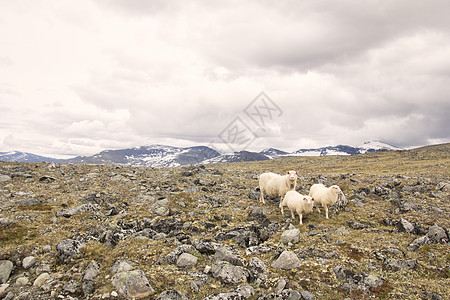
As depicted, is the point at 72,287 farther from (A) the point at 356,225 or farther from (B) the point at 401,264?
(A) the point at 356,225

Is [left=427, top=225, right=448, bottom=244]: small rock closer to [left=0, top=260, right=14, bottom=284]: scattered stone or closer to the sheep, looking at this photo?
the sheep

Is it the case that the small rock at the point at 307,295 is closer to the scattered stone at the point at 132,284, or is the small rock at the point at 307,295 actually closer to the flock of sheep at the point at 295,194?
the scattered stone at the point at 132,284

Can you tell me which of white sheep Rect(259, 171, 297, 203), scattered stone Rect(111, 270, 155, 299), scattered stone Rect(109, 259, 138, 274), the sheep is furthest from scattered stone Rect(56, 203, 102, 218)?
the sheep

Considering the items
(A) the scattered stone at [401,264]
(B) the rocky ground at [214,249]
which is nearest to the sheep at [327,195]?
(B) the rocky ground at [214,249]

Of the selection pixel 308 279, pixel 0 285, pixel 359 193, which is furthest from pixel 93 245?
pixel 359 193

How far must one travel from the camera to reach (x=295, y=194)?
A: 15695 mm

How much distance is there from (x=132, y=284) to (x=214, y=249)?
3813 mm

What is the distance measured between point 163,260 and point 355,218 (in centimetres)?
1278

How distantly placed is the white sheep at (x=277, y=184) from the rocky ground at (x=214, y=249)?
1387 millimetres

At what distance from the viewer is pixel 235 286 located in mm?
7871

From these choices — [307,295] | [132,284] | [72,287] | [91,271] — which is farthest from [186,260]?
[307,295]

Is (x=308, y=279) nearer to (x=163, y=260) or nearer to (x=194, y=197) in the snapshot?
(x=163, y=260)

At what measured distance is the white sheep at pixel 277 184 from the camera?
18.0 m

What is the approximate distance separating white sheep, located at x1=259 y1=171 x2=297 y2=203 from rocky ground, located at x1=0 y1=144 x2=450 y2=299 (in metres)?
1.39
